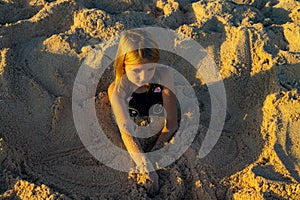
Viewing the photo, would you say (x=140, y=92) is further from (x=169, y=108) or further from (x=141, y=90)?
(x=169, y=108)

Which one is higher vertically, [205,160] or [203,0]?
[203,0]

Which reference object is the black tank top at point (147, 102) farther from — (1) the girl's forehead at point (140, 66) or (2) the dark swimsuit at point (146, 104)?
(1) the girl's forehead at point (140, 66)

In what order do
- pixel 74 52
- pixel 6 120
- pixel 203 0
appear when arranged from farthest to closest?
pixel 203 0 < pixel 74 52 < pixel 6 120

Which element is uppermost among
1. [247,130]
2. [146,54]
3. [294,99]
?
[146,54]

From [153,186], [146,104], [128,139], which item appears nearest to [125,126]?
[128,139]

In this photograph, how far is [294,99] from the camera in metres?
2.67

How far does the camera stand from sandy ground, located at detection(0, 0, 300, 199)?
2320 mm

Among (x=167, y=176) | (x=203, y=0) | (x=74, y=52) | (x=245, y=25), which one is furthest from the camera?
(x=203, y=0)

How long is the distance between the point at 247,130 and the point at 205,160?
0.42 meters

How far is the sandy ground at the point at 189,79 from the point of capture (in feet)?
7.61

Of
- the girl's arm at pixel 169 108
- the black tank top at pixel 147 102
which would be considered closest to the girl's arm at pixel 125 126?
the black tank top at pixel 147 102

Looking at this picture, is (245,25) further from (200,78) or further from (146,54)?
(146,54)

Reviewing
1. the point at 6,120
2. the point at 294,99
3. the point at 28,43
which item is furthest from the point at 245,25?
the point at 6,120

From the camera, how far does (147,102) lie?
2793 millimetres
